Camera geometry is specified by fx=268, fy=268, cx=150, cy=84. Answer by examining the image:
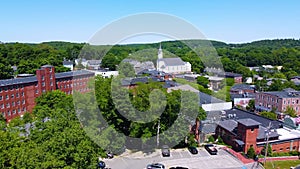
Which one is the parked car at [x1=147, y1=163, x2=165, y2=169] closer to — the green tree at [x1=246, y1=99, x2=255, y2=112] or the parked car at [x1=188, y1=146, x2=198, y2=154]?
the parked car at [x1=188, y1=146, x2=198, y2=154]

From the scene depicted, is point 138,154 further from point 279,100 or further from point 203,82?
point 203,82

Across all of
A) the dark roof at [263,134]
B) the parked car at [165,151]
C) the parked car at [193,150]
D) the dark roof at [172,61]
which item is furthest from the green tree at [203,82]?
the parked car at [165,151]

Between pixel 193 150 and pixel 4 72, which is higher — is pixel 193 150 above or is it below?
below

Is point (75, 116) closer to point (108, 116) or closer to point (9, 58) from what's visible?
point (108, 116)

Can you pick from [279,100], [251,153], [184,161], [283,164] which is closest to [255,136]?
[251,153]

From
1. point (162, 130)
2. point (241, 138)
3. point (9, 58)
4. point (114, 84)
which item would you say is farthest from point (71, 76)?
point (9, 58)

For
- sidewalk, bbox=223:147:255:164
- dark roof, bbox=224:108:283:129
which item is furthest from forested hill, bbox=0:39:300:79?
sidewalk, bbox=223:147:255:164

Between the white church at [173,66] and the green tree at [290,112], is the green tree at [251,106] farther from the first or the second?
the white church at [173,66]
